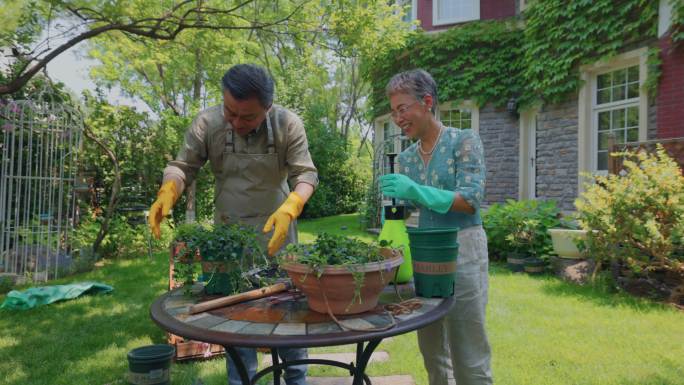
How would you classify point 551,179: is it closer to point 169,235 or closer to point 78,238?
point 169,235

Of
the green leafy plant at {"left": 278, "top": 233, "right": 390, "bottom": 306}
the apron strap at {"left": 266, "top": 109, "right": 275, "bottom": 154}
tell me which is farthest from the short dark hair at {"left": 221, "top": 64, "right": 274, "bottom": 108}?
the green leafy plant at {"left": 278, "top": 233, "right": 390, "bottom": 306}

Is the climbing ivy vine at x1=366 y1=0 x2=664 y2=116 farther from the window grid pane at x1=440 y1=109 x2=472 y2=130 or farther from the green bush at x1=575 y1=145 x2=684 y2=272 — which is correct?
the green bush at x1=575 y1=145 x2=684 y2=272

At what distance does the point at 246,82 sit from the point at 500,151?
8220 mm

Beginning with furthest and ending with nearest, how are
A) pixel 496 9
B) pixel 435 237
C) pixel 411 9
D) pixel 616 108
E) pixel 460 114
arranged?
pixel 411 9
pixel 460 114
pixel 496 9
pixel 616 108
pixel 435 237

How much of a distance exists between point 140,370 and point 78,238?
4817 millimetres

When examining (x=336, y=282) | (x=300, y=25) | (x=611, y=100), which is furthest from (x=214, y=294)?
→ (x=611, y=100)

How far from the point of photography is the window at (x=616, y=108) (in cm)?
671

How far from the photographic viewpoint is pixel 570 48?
723cm

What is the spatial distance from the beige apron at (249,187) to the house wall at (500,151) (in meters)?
7.48

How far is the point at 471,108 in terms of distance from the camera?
372 inches

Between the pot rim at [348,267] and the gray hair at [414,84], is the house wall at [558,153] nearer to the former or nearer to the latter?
the gray hair at [414,84]

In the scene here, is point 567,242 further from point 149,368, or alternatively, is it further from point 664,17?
point 149,368

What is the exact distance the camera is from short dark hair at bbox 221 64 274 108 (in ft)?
5.67

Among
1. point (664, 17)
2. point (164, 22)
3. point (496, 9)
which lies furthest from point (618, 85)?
point (164, 22)
